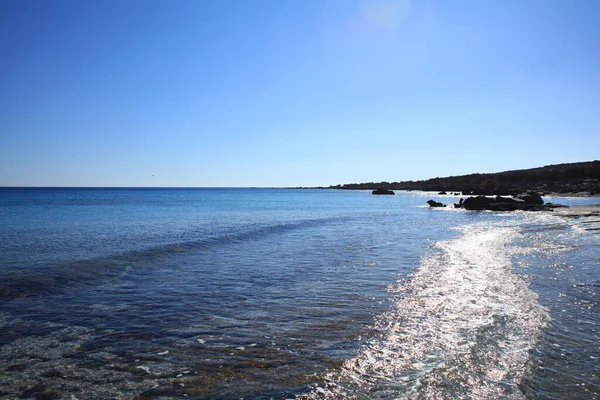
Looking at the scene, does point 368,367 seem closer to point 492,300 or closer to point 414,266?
point 492,300

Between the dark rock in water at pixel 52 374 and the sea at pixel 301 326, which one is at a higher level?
the dark rock in water at pixel 52 374

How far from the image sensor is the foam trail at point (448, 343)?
5.83 meters

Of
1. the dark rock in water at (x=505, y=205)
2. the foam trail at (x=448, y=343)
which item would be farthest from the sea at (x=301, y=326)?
the dark rock in water at (x=505, y=205)

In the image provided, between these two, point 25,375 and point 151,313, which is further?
point 151,313

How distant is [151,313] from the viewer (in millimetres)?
10039

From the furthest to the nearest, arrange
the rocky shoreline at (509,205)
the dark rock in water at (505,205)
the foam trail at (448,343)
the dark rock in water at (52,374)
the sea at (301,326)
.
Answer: the dark rock in water at (505,205) < the rocky shoreline at (509,205) < the dark rock in water at (52,374) < the sea at (301,326) < the foam trail at (448,343)

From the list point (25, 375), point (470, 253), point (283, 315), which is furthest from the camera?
point (470, 253)

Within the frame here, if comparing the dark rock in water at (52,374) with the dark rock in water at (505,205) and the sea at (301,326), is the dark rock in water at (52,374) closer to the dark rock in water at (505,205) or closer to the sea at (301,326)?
the sea at (301,326)

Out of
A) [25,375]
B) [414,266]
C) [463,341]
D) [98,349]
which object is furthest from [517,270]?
[25,375]

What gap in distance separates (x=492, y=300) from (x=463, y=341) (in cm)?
386

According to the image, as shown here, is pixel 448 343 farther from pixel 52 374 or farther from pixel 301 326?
pixel 52 374

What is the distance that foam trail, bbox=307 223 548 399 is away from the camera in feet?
19.1

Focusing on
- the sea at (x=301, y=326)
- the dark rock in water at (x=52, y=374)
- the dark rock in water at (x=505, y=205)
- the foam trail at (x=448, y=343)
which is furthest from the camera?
the dark rock in water at (x=505, y=205)

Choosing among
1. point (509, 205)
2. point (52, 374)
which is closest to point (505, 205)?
point (509, 205)
